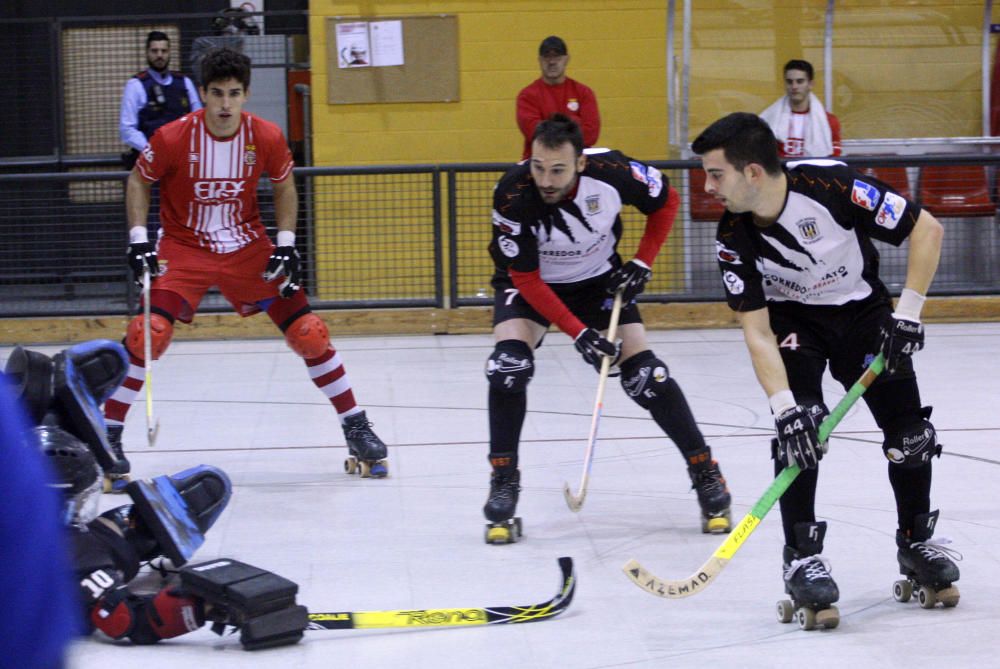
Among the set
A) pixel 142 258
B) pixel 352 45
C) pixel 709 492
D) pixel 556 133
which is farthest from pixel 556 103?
pixel 709 492

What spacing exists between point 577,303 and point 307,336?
3.68ft

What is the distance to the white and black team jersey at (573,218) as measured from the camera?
177 inches

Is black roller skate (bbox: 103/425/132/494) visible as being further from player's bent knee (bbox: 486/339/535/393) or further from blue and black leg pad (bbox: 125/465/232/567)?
player's bent knee (bbox: 486/339/535/393)

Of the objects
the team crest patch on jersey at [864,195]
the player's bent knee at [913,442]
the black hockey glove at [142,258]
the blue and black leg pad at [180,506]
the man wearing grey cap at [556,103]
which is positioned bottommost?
the blue and black leg pad at [180,506]

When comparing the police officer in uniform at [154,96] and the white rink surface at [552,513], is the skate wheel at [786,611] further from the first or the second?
the police officer in uniform at [154,96]

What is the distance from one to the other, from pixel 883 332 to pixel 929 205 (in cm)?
525

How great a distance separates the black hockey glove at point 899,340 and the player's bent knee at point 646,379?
110cm

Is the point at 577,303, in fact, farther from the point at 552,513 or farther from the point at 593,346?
the point at 552,513

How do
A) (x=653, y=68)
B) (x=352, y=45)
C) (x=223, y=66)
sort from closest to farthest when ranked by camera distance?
(x=223, y=66), (x=352, y=45), (x=653, y=68)

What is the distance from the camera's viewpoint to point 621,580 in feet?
13.2

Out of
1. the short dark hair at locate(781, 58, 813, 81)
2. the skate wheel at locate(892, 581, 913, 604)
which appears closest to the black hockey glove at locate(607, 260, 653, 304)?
the skate wheel at locate(892, 581, 913, 604)

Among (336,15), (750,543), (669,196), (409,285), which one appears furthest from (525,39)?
(750,543)

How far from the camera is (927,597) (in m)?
3.69

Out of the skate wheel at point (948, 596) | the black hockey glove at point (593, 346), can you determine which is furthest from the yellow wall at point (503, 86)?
the skate wheel at point (948, 596)
